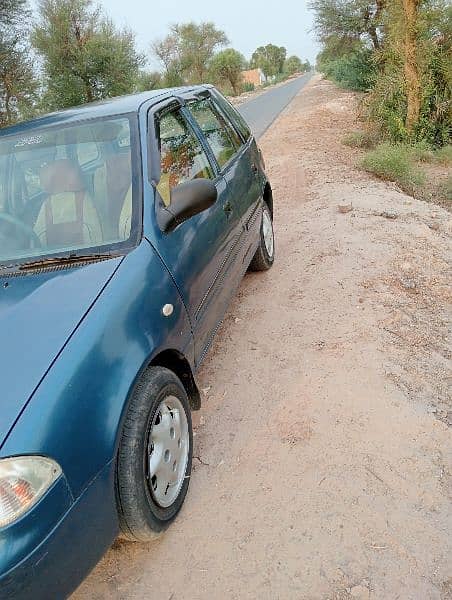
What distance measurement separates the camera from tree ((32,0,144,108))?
73.8ft

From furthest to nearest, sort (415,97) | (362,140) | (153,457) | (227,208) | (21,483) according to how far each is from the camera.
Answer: (362,140), (415,97), (227,208), (153,457), (21,483)

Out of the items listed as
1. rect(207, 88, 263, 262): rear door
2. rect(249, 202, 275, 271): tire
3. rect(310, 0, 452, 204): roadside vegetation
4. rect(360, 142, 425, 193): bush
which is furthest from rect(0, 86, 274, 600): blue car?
rect(310, 0, 452, 204): roadside vegetation

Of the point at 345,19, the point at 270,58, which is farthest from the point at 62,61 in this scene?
the point at 270,58

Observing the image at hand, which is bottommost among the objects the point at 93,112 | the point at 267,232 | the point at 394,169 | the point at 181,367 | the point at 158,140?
the point at 394,169

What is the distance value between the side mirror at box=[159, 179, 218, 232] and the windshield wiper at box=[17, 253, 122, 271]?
35 centimetres

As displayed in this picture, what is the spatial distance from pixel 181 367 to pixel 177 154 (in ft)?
4.48

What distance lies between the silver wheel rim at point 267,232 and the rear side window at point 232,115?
0.71 metres

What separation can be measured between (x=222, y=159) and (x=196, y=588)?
108 inches

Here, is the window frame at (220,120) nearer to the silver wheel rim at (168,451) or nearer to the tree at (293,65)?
the silver wheel rim at (168,451)

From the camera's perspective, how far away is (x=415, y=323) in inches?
152

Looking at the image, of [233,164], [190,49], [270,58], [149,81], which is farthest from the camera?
[270,58]

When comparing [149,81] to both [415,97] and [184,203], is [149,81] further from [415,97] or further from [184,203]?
[184,203]

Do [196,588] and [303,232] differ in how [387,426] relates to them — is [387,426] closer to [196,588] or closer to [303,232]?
[196,588]

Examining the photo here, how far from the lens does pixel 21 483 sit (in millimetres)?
1613
